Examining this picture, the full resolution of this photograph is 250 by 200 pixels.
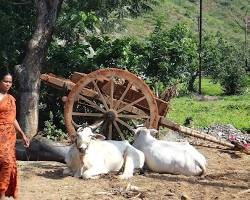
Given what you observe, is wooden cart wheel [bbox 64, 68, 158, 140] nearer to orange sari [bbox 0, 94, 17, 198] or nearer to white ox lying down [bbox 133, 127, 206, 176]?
white ox lying down [bbox 133, 127, 206, 176]

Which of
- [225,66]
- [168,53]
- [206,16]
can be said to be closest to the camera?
[168,53]

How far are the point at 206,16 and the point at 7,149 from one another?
62.9 metres

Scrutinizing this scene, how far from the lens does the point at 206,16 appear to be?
67188mm

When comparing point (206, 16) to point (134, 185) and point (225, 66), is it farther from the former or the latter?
point (134, 185)

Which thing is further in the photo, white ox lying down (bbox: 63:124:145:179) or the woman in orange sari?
white ox lying down (bbox: 63:124:145:179)

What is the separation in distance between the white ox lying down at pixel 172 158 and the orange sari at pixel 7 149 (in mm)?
2705

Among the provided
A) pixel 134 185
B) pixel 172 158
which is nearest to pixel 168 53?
pixel 172 158

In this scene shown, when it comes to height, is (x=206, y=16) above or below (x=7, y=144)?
above

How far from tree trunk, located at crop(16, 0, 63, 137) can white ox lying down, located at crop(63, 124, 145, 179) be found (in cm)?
274

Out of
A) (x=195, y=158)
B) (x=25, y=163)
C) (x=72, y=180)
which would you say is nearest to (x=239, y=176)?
(x=195, y=158)

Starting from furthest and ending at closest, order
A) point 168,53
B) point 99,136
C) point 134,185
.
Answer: point 168,53, point 99,136, point 134,185

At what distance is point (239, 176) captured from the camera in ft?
27.6

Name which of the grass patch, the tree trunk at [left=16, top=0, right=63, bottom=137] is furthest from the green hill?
the tree trunk at [left=16, top=0, right=63, bottom=137]

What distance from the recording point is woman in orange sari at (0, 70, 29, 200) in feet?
20.8
